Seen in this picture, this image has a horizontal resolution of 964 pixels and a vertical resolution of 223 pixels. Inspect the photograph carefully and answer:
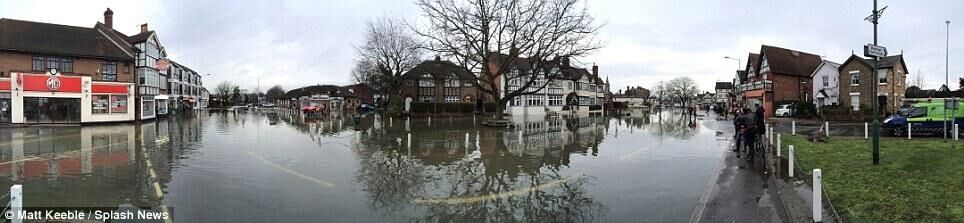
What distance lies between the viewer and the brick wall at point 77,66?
30.4 metres

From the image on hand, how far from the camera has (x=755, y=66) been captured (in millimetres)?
49750

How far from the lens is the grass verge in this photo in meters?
6.18

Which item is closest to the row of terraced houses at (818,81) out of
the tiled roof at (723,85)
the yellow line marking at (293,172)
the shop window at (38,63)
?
the yellow line marking at (293,172)

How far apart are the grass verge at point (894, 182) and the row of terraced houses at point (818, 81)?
25.4 m

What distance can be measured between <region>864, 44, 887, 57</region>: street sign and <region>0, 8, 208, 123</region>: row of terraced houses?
4026 centimetres

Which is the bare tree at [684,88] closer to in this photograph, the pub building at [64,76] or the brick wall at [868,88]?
the brick wall at [868,88]

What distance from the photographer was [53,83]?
3119 cm

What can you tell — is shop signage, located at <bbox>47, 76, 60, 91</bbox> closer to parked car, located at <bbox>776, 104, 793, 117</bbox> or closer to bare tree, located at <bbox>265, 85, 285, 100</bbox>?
parked car, located at <bbox>776, 104, 793, 117</bbox>

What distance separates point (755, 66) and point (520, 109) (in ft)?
82.2

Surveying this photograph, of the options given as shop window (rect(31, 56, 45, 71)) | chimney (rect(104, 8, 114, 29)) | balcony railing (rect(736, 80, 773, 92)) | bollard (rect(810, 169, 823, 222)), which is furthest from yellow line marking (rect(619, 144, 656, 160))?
chimney (rect(104, 8, 114, 29))

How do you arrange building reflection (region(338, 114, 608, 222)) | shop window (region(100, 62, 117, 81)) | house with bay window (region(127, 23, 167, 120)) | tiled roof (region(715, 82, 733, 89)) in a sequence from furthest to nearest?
tiled roof (region(715, 82, 733, 89))
house with bay window (region(127, 23, 167, 120))
shop window (region(100, 62, 117, 81))
building reflection (region(338, 114, 608, 222))

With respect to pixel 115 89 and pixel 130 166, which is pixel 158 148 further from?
pixel 115 89

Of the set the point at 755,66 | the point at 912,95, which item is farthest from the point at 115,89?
the point at 912,95

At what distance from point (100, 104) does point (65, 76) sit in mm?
2640
